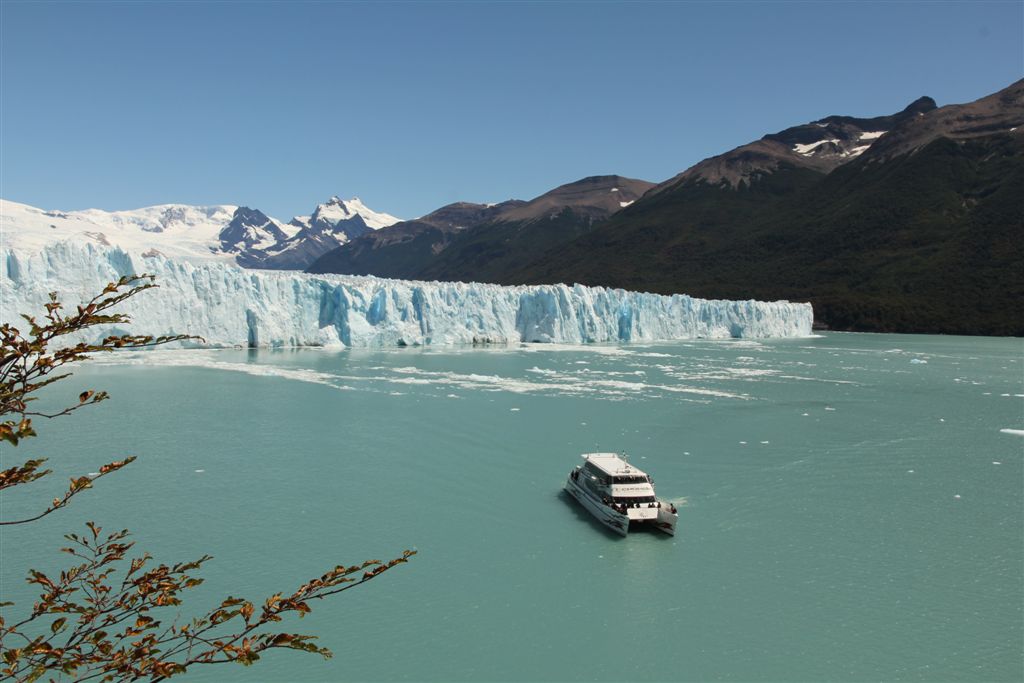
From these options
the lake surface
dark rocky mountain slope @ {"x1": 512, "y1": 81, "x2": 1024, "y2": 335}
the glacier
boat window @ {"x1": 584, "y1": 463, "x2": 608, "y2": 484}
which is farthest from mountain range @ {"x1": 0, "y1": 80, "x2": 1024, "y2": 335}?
boat window @ {"x1": 584, "y1": 463, "x2": 608, "y2": 484}

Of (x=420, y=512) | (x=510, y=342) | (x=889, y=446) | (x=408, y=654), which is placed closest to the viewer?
(x=408, y=654)

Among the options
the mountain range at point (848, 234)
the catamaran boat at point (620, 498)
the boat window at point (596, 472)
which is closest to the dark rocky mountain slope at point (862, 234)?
the mountain range at point (848, 234)

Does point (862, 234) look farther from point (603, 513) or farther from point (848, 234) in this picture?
point (603, 513)

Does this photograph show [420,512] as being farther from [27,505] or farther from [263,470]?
[27,505]

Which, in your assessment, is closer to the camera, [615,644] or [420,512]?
[615,644]

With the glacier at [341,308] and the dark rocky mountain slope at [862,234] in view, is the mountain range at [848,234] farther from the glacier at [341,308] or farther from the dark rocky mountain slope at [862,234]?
the glacier at [341,308]

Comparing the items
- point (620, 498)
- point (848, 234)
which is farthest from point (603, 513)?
point (848, 234)

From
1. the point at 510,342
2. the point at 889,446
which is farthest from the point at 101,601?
the point at 510,342
